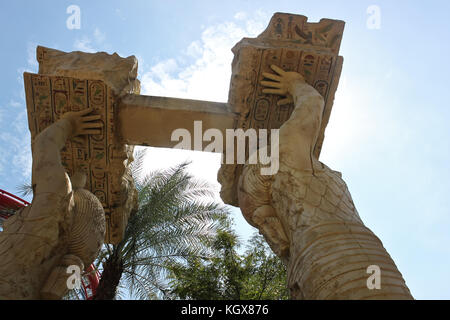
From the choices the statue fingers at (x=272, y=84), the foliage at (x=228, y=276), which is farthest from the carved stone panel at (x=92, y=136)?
the foliage at (x=228, y=276)

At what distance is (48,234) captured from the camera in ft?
10.2

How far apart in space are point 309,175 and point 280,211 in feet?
1.32

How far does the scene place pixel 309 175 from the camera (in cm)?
336

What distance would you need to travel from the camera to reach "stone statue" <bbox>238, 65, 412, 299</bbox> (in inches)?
96.7

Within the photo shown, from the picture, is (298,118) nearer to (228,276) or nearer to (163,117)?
(163,117)

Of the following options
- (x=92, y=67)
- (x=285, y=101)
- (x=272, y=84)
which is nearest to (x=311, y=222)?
(x=285, y=101)

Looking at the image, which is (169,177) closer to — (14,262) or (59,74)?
(59,74)

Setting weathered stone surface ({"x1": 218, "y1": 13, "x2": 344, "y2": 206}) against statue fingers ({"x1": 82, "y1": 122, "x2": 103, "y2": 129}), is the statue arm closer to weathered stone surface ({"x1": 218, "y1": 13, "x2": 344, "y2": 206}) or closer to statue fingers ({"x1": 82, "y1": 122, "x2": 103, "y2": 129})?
weathered stone surface ({"x1": 218, "y1": 13, "x2": 344, "y2": 206})

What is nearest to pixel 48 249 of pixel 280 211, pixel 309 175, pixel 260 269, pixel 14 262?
pixel 14 262

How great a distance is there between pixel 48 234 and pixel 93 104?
1.97 meters

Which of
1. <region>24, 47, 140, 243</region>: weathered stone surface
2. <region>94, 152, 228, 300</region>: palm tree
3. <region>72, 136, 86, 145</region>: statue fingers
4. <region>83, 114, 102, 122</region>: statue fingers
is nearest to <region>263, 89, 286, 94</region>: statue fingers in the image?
<region>24, 47, 140, 243</region>: weathered stone surface

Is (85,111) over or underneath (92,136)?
over

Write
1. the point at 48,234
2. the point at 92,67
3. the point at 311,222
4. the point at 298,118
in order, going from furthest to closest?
the point at 92,67
the point at 298,118
the point at 48,234
the point at 311,222

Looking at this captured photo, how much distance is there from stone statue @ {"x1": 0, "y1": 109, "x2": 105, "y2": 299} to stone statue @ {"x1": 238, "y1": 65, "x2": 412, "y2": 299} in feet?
4.92
